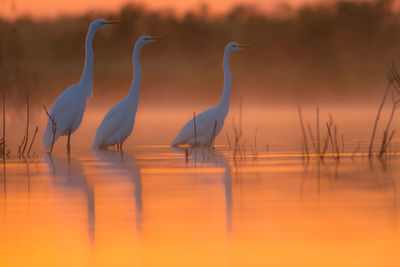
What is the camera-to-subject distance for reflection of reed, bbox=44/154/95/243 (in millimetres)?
5938

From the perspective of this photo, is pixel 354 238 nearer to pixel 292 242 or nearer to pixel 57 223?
pixel 292 242

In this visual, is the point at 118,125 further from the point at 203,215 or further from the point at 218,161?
the point at 203,215

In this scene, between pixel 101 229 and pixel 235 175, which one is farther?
pixel 235 175

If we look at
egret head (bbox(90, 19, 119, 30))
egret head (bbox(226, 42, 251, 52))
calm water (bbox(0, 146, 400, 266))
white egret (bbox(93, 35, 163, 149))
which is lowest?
calm water (bbox(0, 146, 400, 266))

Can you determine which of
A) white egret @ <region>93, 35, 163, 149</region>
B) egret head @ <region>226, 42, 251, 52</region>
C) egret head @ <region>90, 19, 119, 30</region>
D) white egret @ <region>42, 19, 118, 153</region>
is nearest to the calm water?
white egret @ <region>42, 19, 118, 153</region>

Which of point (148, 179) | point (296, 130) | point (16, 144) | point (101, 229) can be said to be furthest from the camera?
point (296, 130)

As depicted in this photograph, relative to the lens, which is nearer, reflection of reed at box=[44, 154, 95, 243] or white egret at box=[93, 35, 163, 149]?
reflection of reed at box=[44, 154, 95, 243]

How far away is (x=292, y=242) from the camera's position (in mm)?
5039

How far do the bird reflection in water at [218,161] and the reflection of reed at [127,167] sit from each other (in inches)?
21.3

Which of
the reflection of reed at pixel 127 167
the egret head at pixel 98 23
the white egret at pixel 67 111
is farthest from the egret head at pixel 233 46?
the reflection of reed at pixel 127 167

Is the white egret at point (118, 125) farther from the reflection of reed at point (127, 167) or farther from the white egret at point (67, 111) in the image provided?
the white egret at point (67, 111)

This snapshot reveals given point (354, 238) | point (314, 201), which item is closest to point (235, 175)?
point (314, 201)

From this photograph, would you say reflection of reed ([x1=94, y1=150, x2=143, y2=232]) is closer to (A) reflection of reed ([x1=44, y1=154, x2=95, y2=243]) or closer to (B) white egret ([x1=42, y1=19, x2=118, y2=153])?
(A) reflection of reed ([x1=44, y1=154, x2=95, y2=243])

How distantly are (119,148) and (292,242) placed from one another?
23.6 feet
